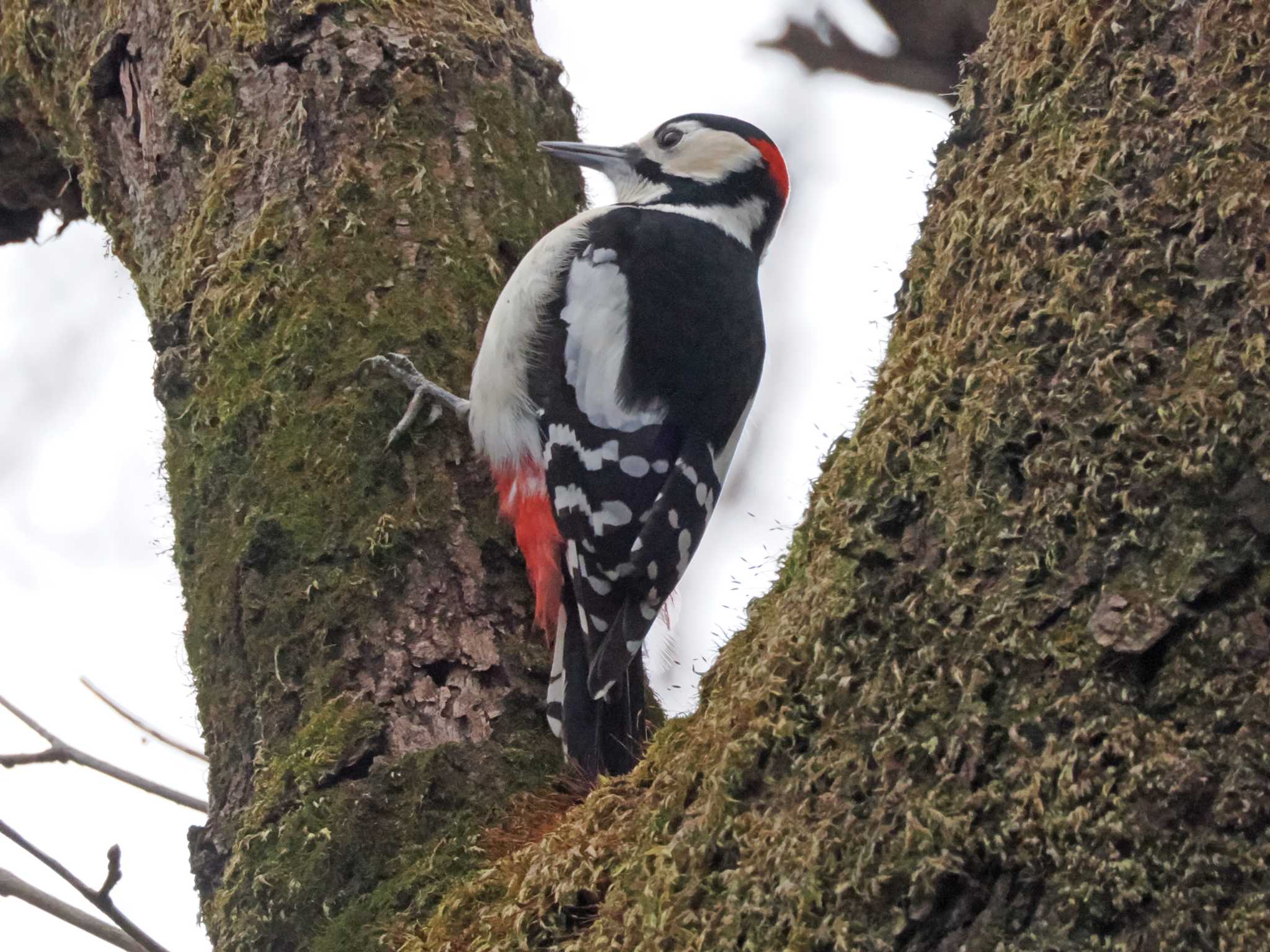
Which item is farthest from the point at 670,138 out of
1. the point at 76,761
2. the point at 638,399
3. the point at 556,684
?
the point at 76,761

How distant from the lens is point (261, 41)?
8.71 ft

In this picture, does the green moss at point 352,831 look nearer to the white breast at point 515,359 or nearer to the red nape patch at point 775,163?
the white breast at point 515,359

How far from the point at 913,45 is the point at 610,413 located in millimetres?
1039

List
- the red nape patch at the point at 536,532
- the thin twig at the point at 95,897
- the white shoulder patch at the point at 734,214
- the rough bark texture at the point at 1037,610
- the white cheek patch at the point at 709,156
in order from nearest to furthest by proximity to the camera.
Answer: the rough bark texture at the point at 1037,610 < the thin twig at the point at 95,897 < the red nape patch at the point at 536,532 < the white shoulder patch at the point at 734,214 < the white cheek patch at the point at 709,156

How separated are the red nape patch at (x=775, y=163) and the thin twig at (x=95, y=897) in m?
2.66

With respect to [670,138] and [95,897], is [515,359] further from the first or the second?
[95,897]

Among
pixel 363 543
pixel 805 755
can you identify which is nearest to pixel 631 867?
pixel 805 755

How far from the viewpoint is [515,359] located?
2752mm

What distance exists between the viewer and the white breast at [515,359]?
8.38 feet

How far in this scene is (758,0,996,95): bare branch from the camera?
2.74 metres

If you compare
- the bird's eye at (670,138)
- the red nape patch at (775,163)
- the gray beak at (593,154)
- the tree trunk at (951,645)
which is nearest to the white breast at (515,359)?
the gray beak at (593,154)

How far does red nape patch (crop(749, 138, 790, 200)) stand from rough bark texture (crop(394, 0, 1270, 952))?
2.17 metres

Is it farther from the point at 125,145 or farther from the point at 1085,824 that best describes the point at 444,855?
the point at 125,145

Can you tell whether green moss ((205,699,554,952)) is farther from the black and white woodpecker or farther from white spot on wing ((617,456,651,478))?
white spot on wing ((617,456,651,478))
